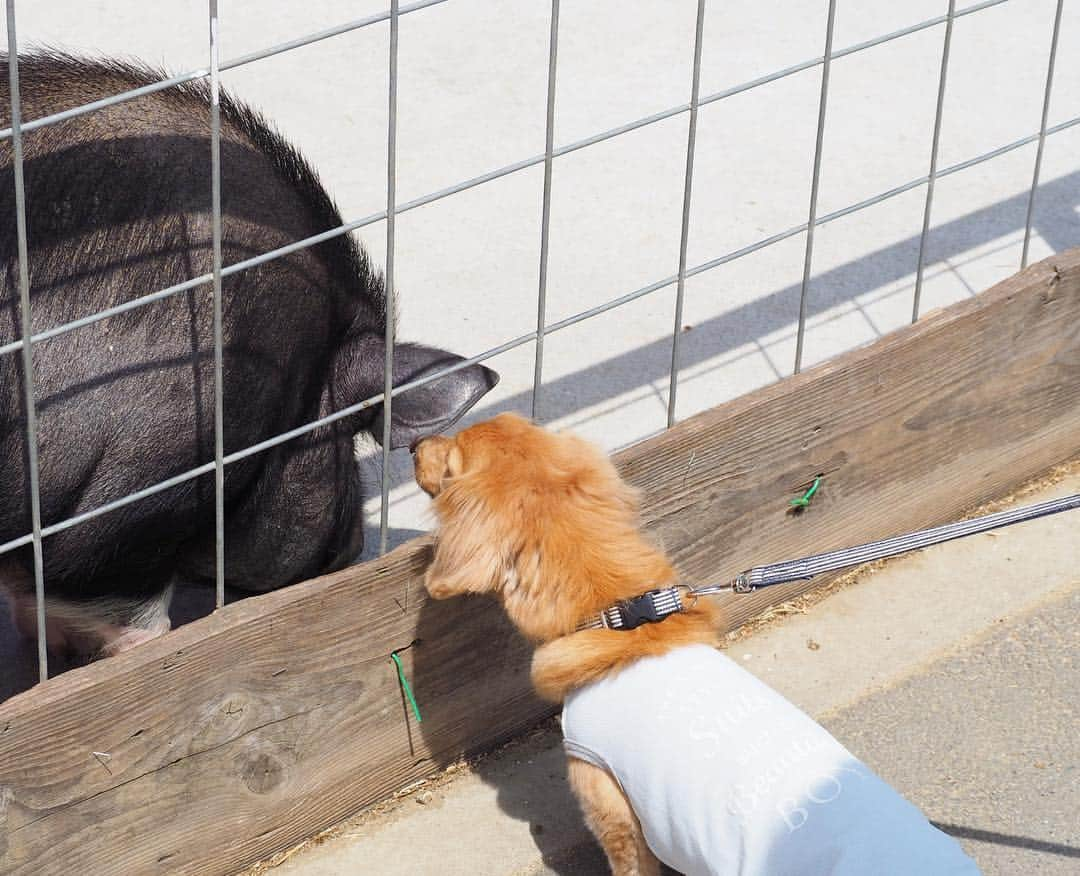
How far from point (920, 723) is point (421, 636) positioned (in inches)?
45.9

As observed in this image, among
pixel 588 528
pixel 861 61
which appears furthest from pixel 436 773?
pixel 861 61

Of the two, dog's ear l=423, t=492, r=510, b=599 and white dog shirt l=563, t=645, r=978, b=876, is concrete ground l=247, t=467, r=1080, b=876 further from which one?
dog's ear l=423, t=492, r=510, b=599

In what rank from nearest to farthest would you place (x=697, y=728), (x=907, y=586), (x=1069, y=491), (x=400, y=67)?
(x=697, y=728), (x=907, y=586), (x=1069, y=491), (x=400, y=67)

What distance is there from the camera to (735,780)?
2682 mm

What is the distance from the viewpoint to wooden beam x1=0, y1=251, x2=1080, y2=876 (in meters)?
2.90

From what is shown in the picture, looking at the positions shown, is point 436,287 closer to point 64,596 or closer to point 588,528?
point 64,596

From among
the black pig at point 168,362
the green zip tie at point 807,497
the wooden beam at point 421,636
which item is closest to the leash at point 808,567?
the wooden beam at point 421,636

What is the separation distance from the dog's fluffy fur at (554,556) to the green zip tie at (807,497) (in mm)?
913

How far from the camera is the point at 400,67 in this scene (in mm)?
6055

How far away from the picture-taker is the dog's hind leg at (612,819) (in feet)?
9.77

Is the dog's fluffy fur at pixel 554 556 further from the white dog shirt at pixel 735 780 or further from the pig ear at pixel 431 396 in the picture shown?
the pig ear at pixel 431 396

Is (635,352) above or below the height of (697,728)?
below

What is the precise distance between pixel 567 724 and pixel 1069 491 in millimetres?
1986

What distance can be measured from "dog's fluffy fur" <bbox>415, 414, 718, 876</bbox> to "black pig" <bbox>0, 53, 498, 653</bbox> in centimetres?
47
